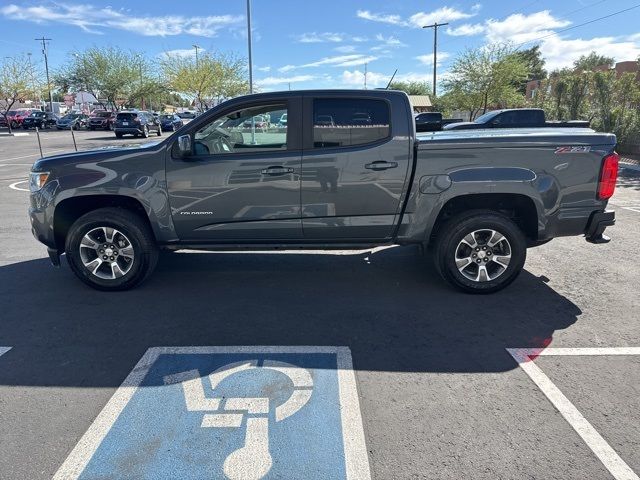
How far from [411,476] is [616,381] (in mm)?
1798

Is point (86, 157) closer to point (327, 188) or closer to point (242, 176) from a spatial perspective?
point (242, 176)

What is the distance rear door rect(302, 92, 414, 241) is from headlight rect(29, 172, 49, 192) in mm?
2565

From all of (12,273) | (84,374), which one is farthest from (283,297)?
(12,273)

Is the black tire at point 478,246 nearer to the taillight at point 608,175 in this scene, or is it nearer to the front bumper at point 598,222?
the front bumper at point 598,222

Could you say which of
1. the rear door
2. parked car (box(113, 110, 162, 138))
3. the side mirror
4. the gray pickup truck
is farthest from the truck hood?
parked car (box(113, 110, 162, 138))

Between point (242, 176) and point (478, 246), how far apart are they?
2.42 meters

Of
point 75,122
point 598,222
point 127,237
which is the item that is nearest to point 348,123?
point 127,237

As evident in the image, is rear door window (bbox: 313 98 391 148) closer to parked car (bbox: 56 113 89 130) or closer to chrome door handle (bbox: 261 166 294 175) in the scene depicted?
chrome door handle (bbox: 261 166 294 175)

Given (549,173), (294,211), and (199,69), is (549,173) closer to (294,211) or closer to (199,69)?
(294,211)

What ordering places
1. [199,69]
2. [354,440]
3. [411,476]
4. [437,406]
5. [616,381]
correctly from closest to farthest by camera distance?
[411,476] < [354,440] < [437,406] < [616,381] < [199,69]

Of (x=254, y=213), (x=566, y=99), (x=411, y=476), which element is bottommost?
(x=411, y=476)

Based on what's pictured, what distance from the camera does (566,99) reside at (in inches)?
870

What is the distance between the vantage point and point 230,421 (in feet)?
9.46

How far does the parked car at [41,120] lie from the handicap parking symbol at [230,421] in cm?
4812
